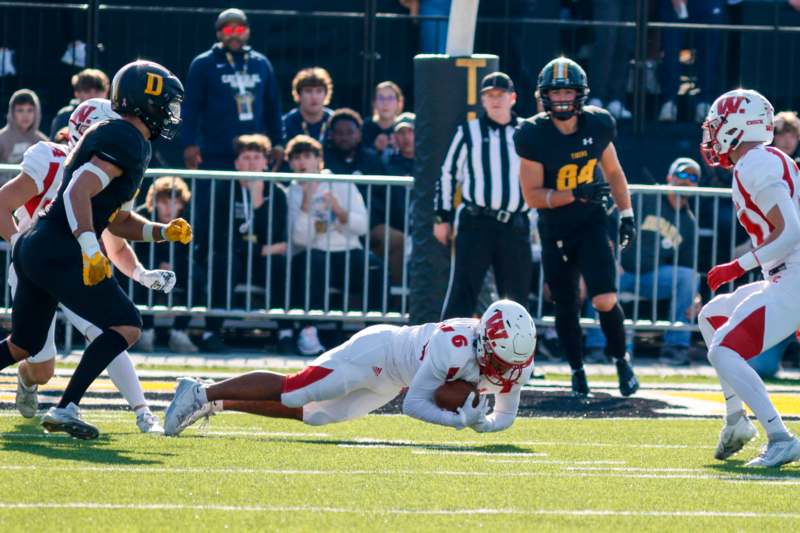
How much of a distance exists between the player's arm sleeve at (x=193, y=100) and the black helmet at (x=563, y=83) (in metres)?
3.98

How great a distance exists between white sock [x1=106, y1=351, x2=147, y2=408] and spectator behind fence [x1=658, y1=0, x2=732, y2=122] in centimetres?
754

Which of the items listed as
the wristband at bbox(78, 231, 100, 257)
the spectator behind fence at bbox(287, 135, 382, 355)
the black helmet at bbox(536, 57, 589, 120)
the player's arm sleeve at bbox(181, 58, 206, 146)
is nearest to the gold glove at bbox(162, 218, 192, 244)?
the wristband at bbox(78, 231, 100, 257)

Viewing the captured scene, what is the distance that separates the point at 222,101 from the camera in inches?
527

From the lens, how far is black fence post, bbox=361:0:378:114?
14.4m

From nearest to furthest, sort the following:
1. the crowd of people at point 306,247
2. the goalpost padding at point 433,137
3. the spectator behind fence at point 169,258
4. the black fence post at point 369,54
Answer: the goalpost padding at point 433,137 < the spectator behind fence at point 169,258 < the crowd of people at point 306,247 < the black fence post at point 369,54

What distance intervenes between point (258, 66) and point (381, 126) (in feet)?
3.61

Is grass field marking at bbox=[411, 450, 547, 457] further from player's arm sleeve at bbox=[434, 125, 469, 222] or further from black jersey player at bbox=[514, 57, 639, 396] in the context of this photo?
player's arm sleeve at bbox=[434, 125, 469, 222]

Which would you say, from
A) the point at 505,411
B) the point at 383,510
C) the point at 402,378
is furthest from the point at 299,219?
the point at 383,510

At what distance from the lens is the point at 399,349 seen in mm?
7797

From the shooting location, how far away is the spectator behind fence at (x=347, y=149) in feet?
43.3

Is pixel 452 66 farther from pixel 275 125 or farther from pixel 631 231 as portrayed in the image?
pixel 275 125

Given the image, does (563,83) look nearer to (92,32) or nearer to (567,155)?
(567,155)

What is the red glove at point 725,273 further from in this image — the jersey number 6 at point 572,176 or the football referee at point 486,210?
the football referee at point 486,210

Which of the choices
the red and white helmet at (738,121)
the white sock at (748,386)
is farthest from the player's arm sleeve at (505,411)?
the red and white helmet at (738,121)
